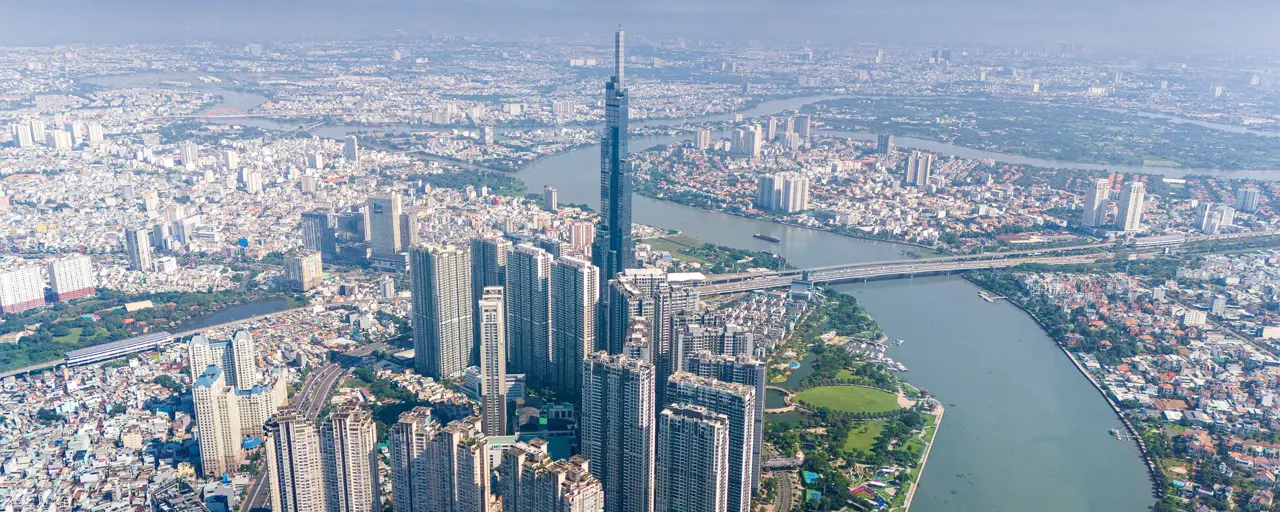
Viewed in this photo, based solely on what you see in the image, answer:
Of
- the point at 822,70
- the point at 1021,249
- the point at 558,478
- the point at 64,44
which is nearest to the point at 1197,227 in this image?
the point at 1021,249

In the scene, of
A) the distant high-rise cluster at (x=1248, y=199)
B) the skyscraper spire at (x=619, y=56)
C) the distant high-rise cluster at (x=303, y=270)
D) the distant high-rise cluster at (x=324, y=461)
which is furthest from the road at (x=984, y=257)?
the distant high-rise cluster at (x=324, y=461)

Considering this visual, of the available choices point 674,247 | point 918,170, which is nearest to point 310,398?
point 674,247

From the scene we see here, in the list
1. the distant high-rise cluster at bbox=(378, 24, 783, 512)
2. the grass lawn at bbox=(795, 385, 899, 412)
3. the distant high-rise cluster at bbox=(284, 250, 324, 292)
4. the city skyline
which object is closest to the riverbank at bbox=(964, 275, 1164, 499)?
the city skyline

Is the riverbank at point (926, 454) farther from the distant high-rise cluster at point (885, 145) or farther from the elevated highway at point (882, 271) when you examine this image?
the distant high-rise cluster at point (885, 145)

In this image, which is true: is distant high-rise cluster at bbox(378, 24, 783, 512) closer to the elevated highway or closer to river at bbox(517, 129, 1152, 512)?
the elevated highway

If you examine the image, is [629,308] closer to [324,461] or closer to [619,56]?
[324,461]

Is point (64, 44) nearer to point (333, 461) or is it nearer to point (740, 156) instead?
point (740, 156)

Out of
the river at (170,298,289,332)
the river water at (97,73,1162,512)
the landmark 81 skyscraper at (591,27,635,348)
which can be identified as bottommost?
the river water at (97,73,1162,512)
